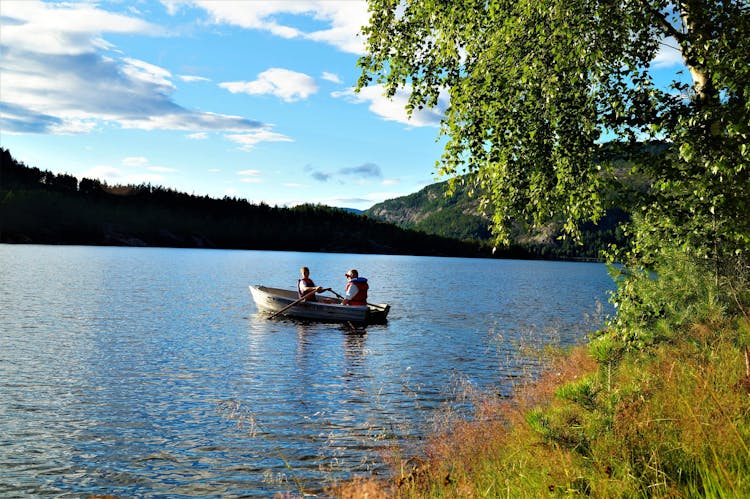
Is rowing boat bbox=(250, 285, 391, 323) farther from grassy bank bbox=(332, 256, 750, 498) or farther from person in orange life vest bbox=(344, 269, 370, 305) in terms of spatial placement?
grassy bank bbox=(332, 256, 750, 498)

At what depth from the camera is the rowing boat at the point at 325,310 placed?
1334 inches

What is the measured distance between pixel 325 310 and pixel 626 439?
28087 millimetres

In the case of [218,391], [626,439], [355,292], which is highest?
[626,439]

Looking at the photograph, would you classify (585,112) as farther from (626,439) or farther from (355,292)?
(355,292)

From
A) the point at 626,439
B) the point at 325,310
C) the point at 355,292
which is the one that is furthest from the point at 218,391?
the point at 355,292

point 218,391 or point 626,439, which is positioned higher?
point 626,439

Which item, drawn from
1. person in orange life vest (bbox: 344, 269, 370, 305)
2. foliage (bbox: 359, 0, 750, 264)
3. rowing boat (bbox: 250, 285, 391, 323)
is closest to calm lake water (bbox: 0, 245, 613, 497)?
rowing boat (bbox: 250, 285, 391, 323)

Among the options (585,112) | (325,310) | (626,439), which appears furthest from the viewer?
(325,310)

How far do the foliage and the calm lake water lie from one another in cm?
617

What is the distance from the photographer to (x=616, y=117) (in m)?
9.93

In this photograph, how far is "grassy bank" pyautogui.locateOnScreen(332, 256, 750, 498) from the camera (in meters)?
5.93

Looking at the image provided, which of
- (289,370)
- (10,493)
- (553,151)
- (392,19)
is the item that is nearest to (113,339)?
(289,370)

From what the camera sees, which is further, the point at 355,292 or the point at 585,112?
the point at 355,292

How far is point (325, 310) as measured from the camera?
3434 centimetres
